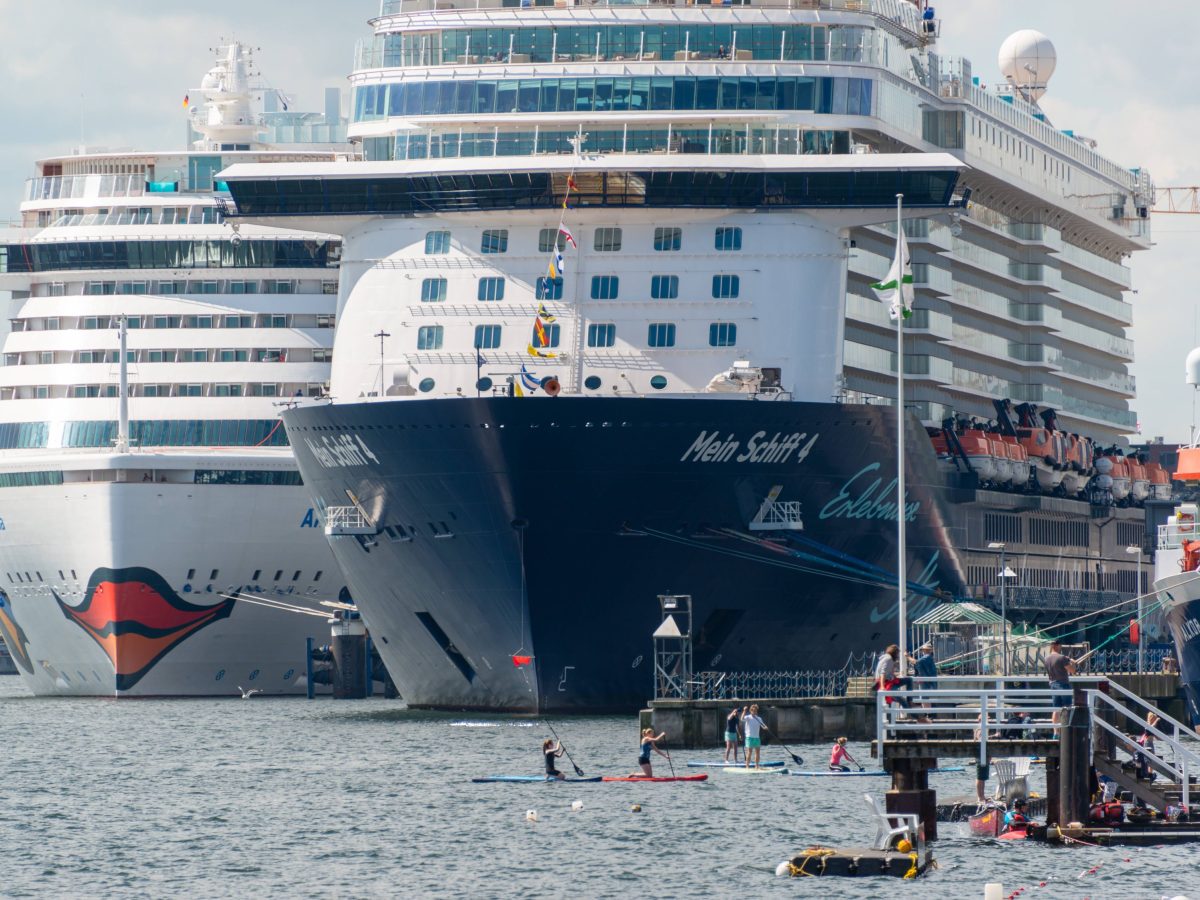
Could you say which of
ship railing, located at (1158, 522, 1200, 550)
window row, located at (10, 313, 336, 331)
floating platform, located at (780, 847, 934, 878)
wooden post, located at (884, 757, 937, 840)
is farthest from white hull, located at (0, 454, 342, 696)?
floating platform, located at (780, 847, 934, 878)

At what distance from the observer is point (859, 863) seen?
38.1m

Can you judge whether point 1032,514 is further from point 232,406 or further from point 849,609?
point 232,406

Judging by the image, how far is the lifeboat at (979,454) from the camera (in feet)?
249

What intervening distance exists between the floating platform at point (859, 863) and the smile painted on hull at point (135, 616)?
49308mm

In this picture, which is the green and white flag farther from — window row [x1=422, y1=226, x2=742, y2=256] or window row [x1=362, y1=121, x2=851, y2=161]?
window row [x1=362, y1=121, x2=851, y2=161]

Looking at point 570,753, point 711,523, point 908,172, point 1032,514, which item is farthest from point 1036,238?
point 570,753

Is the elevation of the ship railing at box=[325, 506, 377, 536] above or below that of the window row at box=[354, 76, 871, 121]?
below

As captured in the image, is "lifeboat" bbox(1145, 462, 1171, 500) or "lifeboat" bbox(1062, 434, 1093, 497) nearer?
"lifeboat" bbox(1062, 434, 1093, 497)

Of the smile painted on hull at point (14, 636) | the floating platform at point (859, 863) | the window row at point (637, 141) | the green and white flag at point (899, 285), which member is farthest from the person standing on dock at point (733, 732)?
the smile painted on hull at point (14, 636)

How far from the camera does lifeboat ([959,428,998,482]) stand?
75938 mm

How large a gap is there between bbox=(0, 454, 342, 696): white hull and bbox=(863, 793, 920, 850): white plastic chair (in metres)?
48.5

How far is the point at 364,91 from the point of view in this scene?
7125cm

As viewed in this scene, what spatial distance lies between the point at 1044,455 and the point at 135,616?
29.8 m

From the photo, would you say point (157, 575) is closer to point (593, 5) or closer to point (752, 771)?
point (593, 5)
